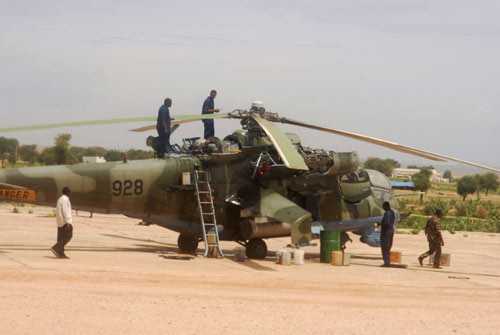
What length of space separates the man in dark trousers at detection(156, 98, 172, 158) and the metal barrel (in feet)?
16.0

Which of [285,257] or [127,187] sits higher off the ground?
[127,187]

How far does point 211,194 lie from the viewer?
1822 cm

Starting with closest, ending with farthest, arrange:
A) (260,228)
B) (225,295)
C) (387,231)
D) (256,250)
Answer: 1. (225,295)
2. (387,231)
3. (260,228)
4. (256,250)

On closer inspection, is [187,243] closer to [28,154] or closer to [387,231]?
[387,231]

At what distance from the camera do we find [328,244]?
1855 centimetres

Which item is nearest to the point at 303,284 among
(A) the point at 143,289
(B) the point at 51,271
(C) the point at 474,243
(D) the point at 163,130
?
(A) the point at 143,289

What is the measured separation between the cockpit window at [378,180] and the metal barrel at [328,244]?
2534mm

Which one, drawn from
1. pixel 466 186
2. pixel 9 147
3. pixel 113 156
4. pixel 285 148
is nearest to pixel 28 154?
pixel 9 147

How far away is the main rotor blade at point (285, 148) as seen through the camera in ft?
47.5

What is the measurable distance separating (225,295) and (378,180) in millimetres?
9994

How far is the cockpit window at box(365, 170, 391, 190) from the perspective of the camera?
20453 mm

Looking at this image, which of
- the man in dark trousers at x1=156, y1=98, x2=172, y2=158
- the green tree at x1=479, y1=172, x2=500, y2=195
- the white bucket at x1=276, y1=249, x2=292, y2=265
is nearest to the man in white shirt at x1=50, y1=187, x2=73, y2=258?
the man in dark trousers at x1=156, y1=98, x2=172, y2=158

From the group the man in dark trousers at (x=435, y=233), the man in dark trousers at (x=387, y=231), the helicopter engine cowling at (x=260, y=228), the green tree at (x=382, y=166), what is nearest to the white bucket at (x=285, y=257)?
the helicopter engine cowling at (x=260, y=228)

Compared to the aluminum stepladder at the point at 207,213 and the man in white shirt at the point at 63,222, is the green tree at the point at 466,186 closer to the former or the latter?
the aluminum stepladder at the point at 207,213
